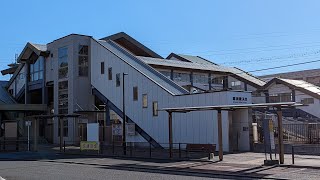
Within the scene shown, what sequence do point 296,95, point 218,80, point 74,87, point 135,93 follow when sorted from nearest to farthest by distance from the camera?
1. point 135,93
2. point 74,87
3. point 296,95
4. point 218,80

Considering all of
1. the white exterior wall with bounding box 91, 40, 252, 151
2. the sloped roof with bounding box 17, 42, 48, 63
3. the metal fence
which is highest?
the sloped roof with bounding box 17, 42, 48, 63

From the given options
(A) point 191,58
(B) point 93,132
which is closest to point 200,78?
(A) point 191,58

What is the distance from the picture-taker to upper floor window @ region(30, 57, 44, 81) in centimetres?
5478

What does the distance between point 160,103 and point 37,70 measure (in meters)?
25.7

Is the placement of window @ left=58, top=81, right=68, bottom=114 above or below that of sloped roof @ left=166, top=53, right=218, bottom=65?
below

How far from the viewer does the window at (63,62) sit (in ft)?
162

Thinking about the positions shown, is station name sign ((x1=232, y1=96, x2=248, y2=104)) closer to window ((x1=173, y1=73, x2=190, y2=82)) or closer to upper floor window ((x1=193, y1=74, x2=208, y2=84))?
window ((x1=173, y1=73, x2=190, y2=82))

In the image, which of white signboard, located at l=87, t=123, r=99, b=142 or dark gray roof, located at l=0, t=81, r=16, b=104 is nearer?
white signboard, located at l=87, t=123, r=99, b=142

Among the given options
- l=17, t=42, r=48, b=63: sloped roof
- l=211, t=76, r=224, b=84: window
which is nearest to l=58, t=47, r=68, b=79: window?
l=17, t=42, r=48, b=63: sloped roof

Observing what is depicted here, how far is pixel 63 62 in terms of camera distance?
164 feet

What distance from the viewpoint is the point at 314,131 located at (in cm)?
3133

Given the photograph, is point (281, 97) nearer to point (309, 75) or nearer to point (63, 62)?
point (309, 75)

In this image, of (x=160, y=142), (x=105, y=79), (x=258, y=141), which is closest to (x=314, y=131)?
(x=258, y=141)

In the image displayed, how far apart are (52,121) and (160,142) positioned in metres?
19.8
